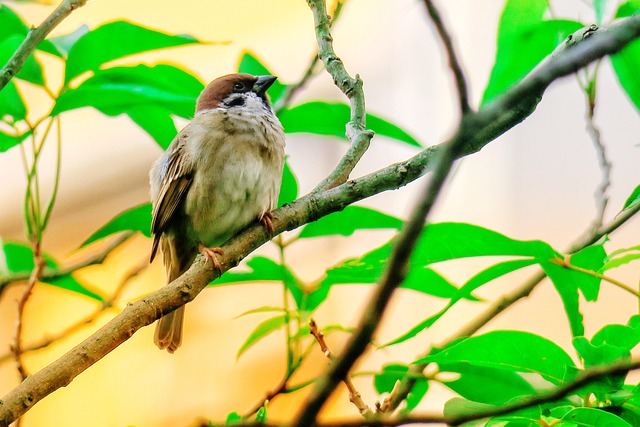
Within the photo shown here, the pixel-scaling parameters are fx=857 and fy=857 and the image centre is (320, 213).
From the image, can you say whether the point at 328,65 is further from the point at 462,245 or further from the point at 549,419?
the point at 549,419

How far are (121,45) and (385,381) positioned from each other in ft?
2.18

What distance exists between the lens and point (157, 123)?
1528mm

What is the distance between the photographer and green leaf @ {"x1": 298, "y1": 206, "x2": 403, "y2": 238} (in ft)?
4.33

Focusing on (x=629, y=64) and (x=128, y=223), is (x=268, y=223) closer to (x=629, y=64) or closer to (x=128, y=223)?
(x=128, y=223)

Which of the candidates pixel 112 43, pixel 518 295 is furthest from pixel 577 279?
pixel 112 43

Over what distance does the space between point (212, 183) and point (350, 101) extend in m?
0.62

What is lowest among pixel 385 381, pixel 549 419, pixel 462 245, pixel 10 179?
pixel 549 419

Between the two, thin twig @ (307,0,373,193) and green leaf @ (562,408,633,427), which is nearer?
green leaf @ (562,408,633,427)

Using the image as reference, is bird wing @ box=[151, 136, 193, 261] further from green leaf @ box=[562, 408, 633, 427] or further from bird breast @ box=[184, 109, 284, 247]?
green leaf @ box=[562, 408, 633, 427]

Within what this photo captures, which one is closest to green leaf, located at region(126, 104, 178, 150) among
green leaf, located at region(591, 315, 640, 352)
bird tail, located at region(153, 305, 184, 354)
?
bird tail, located at region(153, 305, 184, 354)

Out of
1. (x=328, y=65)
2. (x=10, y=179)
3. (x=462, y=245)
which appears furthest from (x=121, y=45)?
(x=10, y=179)

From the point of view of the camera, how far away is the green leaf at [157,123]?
1.51 metres

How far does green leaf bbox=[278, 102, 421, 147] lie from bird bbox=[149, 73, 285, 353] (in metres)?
0.29

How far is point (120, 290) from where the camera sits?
1588 mm
